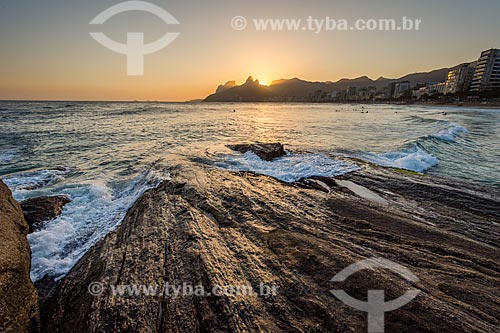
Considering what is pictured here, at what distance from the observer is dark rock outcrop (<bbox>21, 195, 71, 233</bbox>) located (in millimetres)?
7954

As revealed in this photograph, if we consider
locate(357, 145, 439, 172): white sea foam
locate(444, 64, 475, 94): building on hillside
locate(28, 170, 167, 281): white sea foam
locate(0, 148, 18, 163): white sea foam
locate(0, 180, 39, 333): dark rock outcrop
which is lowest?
locate(0, 148, 18, 163): white sea foam

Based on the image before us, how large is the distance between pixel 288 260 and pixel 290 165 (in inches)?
359

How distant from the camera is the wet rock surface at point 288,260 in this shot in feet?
13.4

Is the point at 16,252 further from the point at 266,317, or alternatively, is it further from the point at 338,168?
the point at 338,168

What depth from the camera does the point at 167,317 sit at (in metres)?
4.22

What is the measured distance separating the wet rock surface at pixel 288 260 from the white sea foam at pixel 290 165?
2841 millimetres

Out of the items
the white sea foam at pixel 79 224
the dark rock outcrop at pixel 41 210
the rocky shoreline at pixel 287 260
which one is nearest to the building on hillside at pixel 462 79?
the rocky shoreline at pixel 287 260

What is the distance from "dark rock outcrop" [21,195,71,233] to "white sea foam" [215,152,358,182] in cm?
781

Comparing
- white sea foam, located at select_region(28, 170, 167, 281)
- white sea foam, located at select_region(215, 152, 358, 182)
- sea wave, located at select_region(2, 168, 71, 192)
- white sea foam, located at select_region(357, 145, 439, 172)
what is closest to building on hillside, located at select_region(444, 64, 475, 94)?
white sea foam, located at select_region(357, 145, 439, 172)

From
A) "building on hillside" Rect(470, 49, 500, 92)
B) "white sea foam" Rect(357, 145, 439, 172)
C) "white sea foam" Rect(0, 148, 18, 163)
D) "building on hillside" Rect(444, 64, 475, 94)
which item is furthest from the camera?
"building on hillside" Rect(444, 64, 475, 94)

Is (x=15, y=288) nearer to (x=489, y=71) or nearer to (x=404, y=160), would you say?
(x=404, y=160)

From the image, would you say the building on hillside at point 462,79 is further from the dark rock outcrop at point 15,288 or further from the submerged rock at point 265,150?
the dark rock outcrop at point 15,288

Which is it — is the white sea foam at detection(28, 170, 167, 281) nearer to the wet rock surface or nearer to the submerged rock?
the wet rock surface

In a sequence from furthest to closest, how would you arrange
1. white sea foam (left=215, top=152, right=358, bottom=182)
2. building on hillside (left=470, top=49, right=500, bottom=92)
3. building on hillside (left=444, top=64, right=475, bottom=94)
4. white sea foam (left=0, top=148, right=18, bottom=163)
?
building on hillside (left=444, top=64, right=475, bottom=94)
building on hillside (left=470, top=49, right=500, bottom=92)
white sea foam (left=0, top=148, right=18, bottom=163)
white sea foam (left=215, top=152, right=358, bottom=182)
